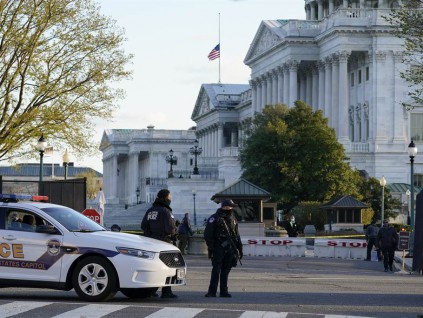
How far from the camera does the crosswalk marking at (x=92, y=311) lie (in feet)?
66.8

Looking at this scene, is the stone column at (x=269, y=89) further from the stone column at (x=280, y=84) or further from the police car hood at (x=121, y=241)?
the police car hood at (x=121, y=241)

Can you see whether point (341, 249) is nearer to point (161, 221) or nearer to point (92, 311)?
point (161, 221)

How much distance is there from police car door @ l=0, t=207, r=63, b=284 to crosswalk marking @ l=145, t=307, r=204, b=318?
247cm

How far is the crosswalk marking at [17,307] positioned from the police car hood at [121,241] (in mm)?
1498

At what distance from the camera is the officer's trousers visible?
82.3ft

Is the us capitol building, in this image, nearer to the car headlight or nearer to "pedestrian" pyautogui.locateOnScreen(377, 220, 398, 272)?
"pedestrian" pyautogui.locateOnScreen(377, 220, 398, 272)

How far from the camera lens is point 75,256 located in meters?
23.1

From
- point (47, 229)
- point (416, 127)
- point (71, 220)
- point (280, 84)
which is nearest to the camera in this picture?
point (47, 229)

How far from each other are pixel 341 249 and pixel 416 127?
56329 millimetres

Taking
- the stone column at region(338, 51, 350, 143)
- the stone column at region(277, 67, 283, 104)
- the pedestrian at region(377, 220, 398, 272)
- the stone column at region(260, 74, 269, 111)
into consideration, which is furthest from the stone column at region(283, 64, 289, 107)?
the pedestrian at region(377, 220, 398, 272)

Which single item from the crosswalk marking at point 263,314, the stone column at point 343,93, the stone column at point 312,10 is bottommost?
the crosswalk marking at point 263,314

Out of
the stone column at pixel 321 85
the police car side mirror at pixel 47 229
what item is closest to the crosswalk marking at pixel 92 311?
the police car side mirror at pixel 47 229

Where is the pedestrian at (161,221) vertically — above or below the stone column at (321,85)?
below

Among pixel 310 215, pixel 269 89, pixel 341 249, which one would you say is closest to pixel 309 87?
pixel 269 89
